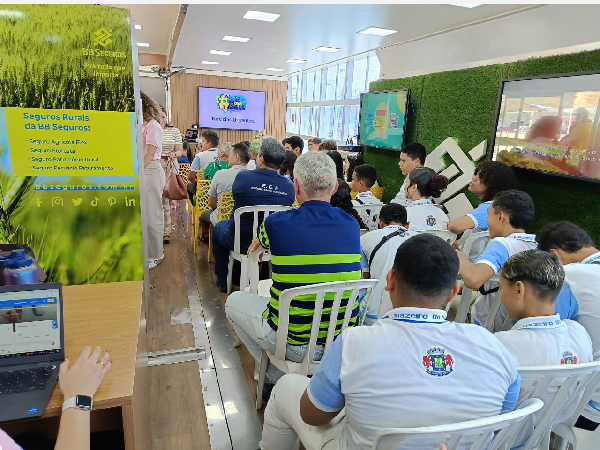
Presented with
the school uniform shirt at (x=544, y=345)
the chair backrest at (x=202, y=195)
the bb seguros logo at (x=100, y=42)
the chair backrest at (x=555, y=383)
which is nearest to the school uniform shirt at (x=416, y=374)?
the chair backrest at (x=555, y=383)

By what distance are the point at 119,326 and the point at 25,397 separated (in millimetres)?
346

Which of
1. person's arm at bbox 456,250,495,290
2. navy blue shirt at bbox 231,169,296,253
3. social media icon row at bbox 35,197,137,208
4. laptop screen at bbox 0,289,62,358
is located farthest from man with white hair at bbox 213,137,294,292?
laptop screen at bbox 0,289,62,358

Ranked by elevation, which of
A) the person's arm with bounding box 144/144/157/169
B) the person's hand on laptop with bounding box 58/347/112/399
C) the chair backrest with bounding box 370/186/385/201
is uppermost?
the person's arm with bounding box 144/144/157/169

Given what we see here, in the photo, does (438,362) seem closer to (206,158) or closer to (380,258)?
(380,258)

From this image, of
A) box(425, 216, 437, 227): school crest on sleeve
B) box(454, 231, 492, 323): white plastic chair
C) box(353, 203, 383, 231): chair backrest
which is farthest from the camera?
box(353, 203, 383, 231): chair backrest

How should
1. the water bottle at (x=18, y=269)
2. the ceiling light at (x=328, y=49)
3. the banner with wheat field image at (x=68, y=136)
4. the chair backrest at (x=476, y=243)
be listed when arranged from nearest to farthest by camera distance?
the water bottle at (x=18, y=269) < the banner with wheat field image at (x=68, y=136) < the chair backrest at (x=476, y=243) < the ceiling light at (x=328, y=49)

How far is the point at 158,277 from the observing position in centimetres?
352

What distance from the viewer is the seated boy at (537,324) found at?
1.24m

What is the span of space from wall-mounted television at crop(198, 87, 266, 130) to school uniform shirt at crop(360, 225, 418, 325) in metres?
9.88

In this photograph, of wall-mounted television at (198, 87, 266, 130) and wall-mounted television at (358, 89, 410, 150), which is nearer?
wall-mounted television at (358, 89, 410, 150)

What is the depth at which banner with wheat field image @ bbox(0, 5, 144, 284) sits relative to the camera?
1497 mm

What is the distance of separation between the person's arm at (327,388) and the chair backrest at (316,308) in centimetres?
53

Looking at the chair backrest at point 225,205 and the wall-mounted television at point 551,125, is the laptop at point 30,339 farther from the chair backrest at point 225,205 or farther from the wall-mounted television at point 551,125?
the wall-mounted television at point 551,125

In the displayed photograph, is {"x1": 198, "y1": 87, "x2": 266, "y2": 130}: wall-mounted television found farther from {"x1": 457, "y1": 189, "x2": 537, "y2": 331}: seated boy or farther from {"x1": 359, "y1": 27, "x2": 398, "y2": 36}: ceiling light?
{"x1": 457, "y1": 189, "x2": 537, "y2": 331}: seated boy
